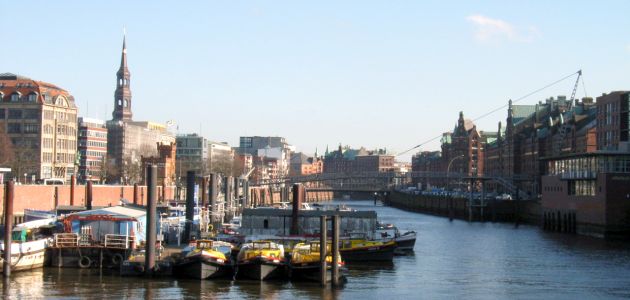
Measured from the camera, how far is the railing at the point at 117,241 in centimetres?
6512

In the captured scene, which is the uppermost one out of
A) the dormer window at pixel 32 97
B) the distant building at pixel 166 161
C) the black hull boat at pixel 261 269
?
the dormer window at pixel 32 97

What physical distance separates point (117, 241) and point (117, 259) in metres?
1.32

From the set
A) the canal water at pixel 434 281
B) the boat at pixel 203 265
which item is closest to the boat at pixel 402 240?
the canal water at pixel 434 281

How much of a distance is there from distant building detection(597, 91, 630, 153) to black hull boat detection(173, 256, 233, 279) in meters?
71.8

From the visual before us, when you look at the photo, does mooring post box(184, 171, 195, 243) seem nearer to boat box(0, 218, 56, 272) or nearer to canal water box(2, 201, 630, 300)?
boat box(0, 218, 56, 272)

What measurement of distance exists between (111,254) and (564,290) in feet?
89.8

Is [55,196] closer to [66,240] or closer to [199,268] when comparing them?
[66,240]

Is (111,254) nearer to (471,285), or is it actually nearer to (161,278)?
(161,278)

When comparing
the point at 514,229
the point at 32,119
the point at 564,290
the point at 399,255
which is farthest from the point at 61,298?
the point at 32,119

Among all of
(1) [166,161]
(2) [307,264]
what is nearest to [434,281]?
(2) [307,264]

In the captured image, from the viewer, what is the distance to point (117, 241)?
65750 millimetres

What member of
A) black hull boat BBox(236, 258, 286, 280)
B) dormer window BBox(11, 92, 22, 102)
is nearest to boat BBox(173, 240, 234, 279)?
black hull boat BBox(236, 258, 286, 280)

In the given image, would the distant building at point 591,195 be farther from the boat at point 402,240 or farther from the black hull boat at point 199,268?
the black hull boat at point 199,268

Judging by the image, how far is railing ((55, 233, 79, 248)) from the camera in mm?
64875
